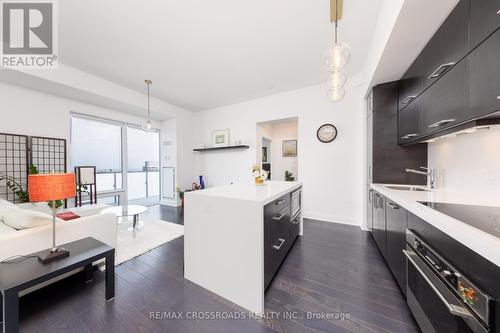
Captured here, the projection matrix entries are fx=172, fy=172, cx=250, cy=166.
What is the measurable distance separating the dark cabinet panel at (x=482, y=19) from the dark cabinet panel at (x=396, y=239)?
124 centimetres

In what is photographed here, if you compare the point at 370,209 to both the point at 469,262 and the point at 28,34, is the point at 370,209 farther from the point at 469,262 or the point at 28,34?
the point at 28,34

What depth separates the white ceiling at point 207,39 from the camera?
192 cm

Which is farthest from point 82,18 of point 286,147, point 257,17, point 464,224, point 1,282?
point 286,147

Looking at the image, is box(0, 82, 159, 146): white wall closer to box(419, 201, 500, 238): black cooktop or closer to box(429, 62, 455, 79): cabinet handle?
box(419, 201, 500, 238): black cooktop

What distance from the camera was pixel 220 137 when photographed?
519 centimetres

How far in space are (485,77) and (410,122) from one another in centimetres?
115

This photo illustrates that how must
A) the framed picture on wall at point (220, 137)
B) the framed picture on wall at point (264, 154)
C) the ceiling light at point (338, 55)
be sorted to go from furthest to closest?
1. the framed picture on wall at point (264, 154)
2. the framed picture on wall at point (220, 137)
3. the ceiling light at point (338, 55)

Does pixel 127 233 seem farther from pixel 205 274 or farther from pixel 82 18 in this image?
pixel 82 18

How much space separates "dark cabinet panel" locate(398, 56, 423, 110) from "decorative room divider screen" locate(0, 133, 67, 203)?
19.1 ft

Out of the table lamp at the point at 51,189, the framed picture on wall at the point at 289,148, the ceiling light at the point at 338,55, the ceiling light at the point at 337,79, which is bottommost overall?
the table lamp at the point at 51,189

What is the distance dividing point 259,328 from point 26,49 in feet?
15.0

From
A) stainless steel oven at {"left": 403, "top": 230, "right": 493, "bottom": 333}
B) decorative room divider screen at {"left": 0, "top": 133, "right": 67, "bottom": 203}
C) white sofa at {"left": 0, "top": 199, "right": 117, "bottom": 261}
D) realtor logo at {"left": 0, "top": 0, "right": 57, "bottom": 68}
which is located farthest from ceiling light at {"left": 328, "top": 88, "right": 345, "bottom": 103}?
decorative room divider screen at {"left": 0, "top": 133, "right": 67, "bottom": 203}

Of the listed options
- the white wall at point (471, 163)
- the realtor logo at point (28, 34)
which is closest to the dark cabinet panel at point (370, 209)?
the white wall at point (471, 163)

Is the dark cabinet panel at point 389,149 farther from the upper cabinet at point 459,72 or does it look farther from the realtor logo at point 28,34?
the realtor logo at point 28,34
